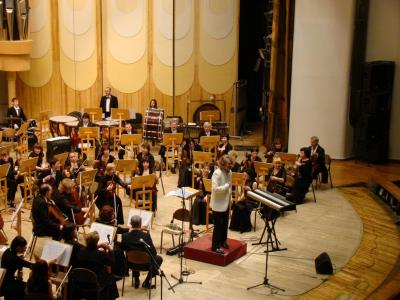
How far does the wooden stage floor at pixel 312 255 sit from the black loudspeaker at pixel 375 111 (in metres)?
2.00

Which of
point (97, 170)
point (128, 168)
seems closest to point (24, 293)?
point (97, 170)

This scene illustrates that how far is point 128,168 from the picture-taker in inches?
451

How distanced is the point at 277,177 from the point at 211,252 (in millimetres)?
2506

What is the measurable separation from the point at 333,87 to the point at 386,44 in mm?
1725

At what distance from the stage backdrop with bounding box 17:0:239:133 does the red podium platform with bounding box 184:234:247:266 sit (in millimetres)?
8083

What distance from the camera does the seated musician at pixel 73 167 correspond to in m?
10.8

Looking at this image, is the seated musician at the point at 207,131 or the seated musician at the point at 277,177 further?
the seated musician at the point at 207,131

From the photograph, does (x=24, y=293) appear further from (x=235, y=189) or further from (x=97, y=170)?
(x=235, y=189)

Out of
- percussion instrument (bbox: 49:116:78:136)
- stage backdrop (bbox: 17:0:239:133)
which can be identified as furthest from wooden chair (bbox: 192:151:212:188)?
stage backdrop (bbox: 17:0:239:133)

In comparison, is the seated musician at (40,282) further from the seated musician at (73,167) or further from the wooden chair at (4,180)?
the wooden chair at (4,180)

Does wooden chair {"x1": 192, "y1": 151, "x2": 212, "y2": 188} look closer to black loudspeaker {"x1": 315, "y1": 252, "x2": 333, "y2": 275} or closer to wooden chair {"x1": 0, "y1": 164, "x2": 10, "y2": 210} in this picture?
wooden chair {"x1": 0, "y1": 164, "x2": 10, "y2": 210}

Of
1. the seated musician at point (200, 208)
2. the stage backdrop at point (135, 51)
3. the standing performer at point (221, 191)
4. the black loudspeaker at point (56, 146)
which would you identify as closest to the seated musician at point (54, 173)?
the black loudspeaker at point (56, 146)

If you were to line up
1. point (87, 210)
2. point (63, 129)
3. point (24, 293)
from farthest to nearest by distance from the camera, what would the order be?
1. point (63, 129)
2. point (87, 210)
3. point (24, 293)

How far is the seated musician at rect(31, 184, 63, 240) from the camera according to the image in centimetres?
874
